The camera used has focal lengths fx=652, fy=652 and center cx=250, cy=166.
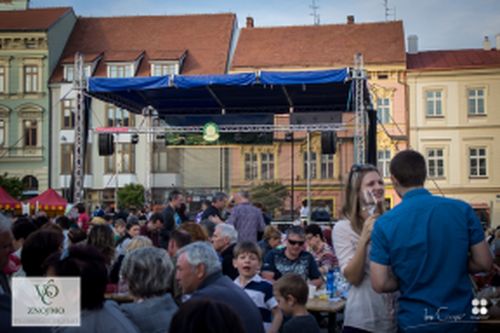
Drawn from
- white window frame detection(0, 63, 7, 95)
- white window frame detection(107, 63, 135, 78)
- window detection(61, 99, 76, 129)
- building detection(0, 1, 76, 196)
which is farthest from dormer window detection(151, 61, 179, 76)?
white window frame detection(0, 63, 7, 95)

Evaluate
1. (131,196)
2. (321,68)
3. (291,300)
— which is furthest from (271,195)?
(291,300)

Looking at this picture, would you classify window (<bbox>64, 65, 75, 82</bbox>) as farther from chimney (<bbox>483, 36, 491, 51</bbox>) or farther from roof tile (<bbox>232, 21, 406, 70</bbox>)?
chimney (<bbox>483, 36, 491, 51</bbox>)

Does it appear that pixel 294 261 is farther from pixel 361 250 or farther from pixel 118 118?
pixel 118 118

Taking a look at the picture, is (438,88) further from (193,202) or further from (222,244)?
(222,244)

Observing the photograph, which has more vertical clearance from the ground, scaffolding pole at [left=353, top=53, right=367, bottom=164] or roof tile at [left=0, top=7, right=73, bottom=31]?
roof tile at [left=0, top=7, right=73, bottom=31]

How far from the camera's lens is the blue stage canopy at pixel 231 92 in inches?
674

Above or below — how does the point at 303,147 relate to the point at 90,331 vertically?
above

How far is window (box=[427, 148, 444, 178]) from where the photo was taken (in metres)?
36.2

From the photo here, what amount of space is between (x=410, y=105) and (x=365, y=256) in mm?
33908

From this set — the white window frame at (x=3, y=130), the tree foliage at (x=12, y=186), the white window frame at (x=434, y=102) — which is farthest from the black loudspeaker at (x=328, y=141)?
the white window frame at (x=3, y=130)

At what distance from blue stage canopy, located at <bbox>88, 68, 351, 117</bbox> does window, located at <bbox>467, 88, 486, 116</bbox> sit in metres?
17.1

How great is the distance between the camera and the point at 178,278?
414cm

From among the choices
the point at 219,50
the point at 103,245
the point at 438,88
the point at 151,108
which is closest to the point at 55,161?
the point at 219,50

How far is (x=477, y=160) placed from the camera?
35906 millimetres
